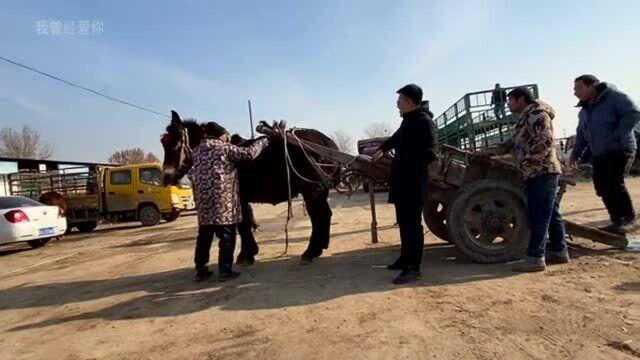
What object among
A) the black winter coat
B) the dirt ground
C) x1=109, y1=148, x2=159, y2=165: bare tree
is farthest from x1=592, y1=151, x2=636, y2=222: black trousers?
x1=109, y1=148, x2=159, y2=165: bare tree

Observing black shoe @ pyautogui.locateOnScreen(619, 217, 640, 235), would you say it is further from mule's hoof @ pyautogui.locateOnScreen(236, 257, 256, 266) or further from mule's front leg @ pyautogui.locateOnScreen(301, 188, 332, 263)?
mule's hoof @ pyautogui.locateOnScreen(236, 257, 256, 266)

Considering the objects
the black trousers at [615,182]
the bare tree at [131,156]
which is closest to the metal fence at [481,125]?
the black trousers at [615,182]

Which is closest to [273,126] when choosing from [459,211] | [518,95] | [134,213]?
[459,211]

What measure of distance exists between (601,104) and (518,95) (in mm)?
1468

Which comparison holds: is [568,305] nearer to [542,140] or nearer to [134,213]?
[542,140]

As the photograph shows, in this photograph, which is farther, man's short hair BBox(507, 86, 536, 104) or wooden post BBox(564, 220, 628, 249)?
wooden post BBox(564, 220, 628, 249)

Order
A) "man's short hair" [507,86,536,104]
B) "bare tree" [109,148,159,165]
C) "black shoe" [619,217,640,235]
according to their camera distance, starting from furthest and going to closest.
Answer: "bare tree" [109,148,159,165] → "black shoe" [619,217,640,235] → "man's short hair" [507,86,536,104]

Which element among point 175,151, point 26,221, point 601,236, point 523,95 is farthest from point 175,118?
point 26,221

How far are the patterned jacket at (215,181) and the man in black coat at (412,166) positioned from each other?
1810mm

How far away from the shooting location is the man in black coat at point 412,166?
15.6ft

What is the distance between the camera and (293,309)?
4.08 meters

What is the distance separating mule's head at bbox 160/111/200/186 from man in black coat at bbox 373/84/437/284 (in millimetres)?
2669

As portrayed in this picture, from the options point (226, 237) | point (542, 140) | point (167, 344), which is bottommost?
point (167, 344)

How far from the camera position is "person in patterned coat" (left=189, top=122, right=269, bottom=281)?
5344 mm
